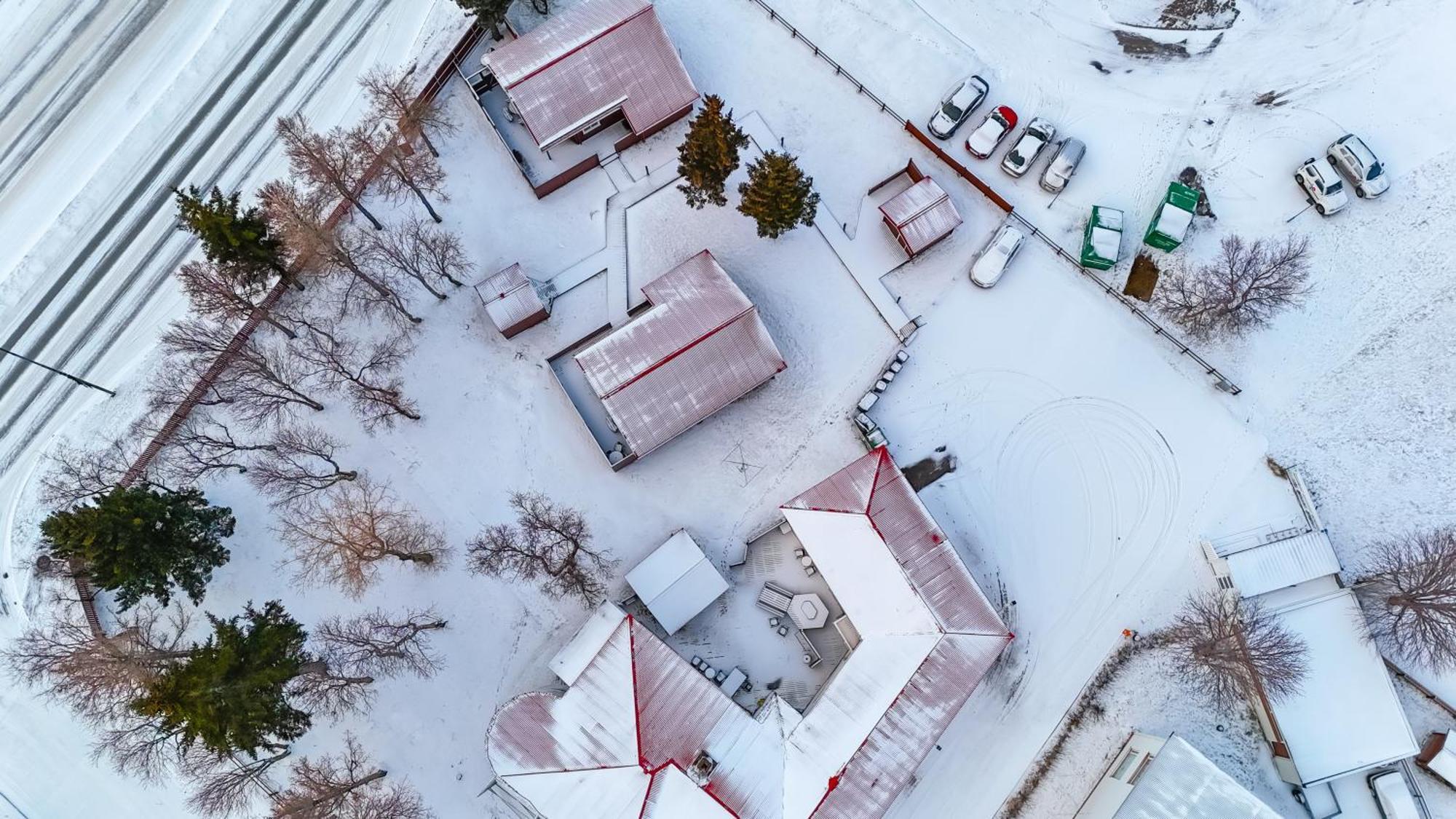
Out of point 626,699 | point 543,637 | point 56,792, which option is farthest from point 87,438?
point 626,699

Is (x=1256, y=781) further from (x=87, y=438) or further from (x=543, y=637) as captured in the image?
(x=87, y=438)

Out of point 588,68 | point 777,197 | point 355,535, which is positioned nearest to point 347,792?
point 355,535

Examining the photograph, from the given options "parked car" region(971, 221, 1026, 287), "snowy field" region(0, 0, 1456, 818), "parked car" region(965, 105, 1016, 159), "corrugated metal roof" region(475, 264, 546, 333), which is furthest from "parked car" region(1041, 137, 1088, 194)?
"corrugated metal roof" region(475, 264, 546, 333)

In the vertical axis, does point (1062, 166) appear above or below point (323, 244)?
above

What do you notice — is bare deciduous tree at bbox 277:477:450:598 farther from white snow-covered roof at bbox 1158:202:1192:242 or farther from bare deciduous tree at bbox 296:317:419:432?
white snow-covered roof at bbox 1158:202:1192:242

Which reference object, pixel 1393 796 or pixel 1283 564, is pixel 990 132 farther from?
pixel 1393 796

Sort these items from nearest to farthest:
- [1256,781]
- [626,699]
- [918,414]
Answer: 1. [626,699]
2. [1256,781]
3. [918,414]

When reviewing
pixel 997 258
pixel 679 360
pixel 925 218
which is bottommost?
pixel 679 360
